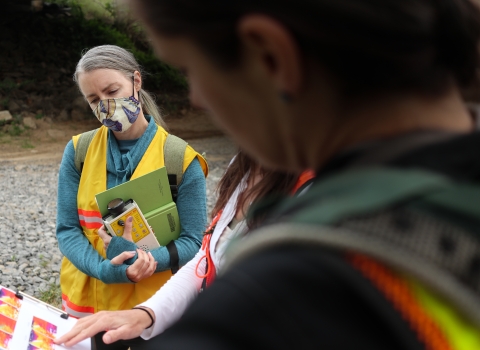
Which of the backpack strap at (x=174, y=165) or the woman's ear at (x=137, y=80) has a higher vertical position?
the woman's ear at (x=137, y=80)

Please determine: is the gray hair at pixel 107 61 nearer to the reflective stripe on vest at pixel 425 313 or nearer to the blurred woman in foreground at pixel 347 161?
the blurred woman in foreground at pixel 347 161

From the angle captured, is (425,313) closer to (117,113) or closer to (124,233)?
(124,233)

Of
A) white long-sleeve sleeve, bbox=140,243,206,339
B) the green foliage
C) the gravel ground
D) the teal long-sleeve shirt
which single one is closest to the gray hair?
the teal long-sleeve shirt

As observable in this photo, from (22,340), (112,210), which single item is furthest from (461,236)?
(112,210)

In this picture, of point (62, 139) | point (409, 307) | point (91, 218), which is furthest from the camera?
point (62, 139)

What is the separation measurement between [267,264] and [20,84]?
2110 cm

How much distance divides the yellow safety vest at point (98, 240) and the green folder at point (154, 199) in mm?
159

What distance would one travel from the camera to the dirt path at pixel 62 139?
15030 millimetres

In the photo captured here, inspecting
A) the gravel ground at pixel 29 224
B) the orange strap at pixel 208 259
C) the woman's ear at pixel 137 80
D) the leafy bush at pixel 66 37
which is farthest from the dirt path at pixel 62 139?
the orange strap at pixel 208 259

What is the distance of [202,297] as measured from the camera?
61cm

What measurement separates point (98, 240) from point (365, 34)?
2407mm

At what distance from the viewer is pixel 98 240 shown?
2.77 meters

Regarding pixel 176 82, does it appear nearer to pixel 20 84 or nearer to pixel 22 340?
pixel 20 84

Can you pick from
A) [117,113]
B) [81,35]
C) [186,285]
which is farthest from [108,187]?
[81,35]
